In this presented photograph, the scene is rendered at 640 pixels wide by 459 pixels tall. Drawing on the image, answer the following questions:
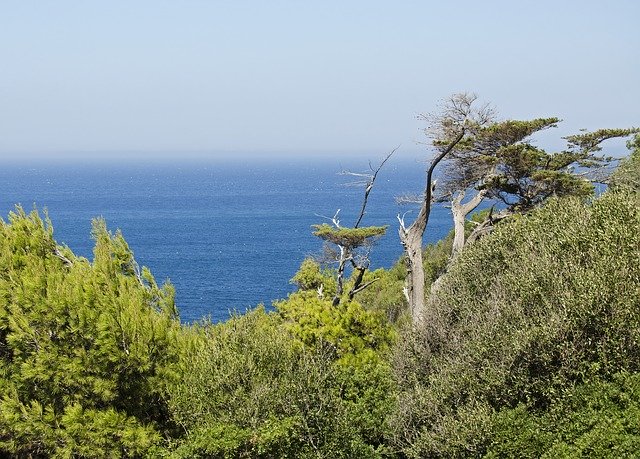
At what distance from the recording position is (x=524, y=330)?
48.3 ft

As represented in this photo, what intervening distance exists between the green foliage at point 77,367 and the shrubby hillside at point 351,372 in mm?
42

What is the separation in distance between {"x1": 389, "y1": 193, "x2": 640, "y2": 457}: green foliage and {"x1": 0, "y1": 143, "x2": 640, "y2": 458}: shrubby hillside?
4 cm

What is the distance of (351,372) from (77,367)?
7.10 metres

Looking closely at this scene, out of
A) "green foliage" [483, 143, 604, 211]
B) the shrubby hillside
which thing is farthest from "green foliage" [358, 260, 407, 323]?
the shrubby hillside

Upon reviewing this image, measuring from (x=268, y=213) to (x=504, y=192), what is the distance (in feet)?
384

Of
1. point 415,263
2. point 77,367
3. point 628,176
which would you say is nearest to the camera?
point 77,367

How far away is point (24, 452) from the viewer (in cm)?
1622

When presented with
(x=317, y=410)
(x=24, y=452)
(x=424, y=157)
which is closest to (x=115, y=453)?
(x=24, y=452)

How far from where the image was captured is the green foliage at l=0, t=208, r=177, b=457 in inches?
591

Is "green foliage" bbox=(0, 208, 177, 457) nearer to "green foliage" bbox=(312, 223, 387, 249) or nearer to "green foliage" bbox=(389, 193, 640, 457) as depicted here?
"green foliage" bbox=(389, 193, 640, 457)

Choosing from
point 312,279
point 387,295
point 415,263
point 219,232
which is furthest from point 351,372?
point 219,232

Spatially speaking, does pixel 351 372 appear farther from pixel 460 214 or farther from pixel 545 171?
pixel 545 171

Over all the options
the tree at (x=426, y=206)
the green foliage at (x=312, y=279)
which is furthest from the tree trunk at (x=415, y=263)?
the green foliage at (x=312, y=279)

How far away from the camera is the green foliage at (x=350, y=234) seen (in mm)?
25594
